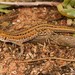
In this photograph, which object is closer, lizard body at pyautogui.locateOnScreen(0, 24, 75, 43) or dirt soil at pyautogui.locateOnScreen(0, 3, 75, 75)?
dirt soil at pyautogui.locateOnScreen(0, 3, 75, 75)

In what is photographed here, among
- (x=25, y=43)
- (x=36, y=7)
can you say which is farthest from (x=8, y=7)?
(x=25, y=43)

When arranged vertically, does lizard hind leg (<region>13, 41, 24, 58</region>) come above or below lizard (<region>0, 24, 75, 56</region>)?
below

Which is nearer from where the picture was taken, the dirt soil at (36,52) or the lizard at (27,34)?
the dirt soil at (36,52)

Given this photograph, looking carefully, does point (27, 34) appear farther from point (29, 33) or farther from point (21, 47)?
point (21, 47)

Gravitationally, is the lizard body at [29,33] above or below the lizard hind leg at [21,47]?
above

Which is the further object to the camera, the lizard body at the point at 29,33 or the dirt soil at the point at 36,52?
the lizard body at the point at 29,33
